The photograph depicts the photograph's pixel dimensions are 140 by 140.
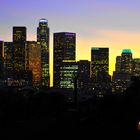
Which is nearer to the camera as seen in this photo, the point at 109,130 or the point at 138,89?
the point at 109,130

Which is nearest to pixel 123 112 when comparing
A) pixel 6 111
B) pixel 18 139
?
pixel 18 139

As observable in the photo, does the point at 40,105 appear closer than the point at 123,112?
No

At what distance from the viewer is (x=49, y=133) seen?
96.6 ft

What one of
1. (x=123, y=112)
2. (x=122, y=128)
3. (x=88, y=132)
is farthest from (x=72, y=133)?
(x=123, y=112)

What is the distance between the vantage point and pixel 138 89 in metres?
64.9

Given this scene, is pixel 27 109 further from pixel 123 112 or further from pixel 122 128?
pixel 122 128

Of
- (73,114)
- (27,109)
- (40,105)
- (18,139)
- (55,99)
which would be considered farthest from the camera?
(55,99)

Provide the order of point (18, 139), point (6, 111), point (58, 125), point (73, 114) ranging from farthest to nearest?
point (6, 111)
point (73, 114)
point (58, 125)
point (18, 139)

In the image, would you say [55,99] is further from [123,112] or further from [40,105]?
[123,112]

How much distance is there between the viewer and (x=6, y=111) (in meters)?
56.6

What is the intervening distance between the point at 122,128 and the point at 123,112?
30.5 ft

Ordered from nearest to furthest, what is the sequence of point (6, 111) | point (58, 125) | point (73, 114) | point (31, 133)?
point (31, 133), point (58, 125), point (73, 114), point (6, 111)

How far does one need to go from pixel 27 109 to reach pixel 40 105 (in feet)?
34.2

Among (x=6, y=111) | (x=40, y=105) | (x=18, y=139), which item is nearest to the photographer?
(x=18, y=139)
